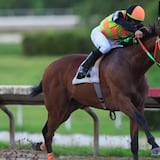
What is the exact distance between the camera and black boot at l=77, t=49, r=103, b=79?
881cm

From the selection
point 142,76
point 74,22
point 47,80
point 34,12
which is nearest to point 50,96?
point 47,80

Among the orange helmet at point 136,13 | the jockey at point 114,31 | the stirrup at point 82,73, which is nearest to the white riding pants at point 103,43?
the jockey at point 114,31

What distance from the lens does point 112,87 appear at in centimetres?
850

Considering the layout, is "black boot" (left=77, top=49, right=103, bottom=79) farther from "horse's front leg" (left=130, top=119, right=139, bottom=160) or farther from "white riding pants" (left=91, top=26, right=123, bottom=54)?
"horse's front leg" (left=130, top=119, right=139, bottom=160)

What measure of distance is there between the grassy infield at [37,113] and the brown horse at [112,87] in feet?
3.58

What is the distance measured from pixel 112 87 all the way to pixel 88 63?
21.5 inches

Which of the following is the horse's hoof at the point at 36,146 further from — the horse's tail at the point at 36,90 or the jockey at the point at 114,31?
the jockey at the point at 114,31

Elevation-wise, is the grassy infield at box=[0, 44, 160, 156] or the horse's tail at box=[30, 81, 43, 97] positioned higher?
the horse's tail at box=[30, 81, 43, 97]

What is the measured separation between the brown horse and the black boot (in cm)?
11

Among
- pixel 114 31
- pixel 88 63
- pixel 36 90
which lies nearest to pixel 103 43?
pixel 114 31

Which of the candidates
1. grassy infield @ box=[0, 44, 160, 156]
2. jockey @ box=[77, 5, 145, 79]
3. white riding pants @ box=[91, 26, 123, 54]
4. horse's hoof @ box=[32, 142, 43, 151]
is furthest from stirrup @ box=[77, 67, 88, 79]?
grassy infield @ box=[0, 44, 160, 156]

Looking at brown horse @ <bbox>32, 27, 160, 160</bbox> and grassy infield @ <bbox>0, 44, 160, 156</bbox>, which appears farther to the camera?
grassy infield @ <bbox>0, 44, 160, 156</bbox>

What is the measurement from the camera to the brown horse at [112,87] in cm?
835

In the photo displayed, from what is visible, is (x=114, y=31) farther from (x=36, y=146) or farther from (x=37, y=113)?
(x=37, y=113)
